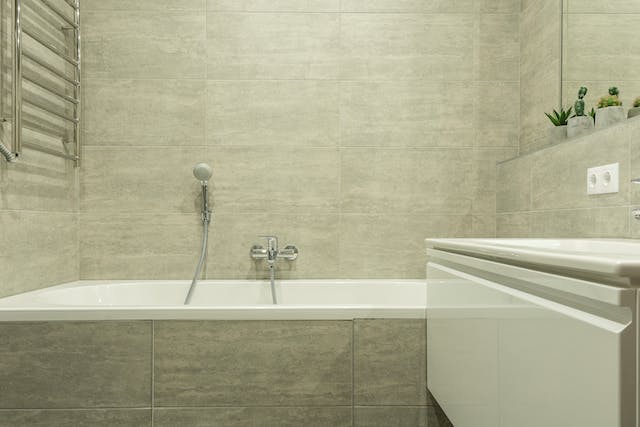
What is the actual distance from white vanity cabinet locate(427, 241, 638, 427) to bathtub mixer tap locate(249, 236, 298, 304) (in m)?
1.08

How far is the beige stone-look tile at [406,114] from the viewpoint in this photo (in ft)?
8.09

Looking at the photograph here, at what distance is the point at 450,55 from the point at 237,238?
4.54 ft

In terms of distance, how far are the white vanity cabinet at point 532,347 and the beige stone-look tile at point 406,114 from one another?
1177 mm

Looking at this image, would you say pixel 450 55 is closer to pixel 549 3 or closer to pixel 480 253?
pixel 549 3

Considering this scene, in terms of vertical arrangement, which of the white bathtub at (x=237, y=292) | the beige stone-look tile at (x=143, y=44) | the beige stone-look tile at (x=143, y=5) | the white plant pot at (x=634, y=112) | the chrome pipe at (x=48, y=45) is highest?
the beige stone-look tile at (x=143, y=5)

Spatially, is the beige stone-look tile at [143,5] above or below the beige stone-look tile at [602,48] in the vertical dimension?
above

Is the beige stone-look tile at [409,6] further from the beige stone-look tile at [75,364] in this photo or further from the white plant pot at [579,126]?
the beige stone-look tile at [75,364]

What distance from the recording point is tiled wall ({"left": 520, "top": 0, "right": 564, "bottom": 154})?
2.15 meters

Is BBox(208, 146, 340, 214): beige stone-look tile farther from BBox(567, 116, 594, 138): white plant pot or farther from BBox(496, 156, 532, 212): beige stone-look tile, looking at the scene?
BBox(567, 116, 594, 138): white plant pot

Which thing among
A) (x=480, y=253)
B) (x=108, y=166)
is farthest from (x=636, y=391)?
(x=108, y=166)

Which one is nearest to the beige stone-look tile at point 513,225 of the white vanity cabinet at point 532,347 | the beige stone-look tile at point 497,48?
the beige stone-look tile at point 497,48

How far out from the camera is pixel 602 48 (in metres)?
1.77

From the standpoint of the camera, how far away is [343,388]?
1577 millimetres

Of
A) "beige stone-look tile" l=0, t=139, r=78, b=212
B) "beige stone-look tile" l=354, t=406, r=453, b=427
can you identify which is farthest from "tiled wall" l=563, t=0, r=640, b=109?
"beige stone-look tile" l=0, t=139, r=78, b=212
